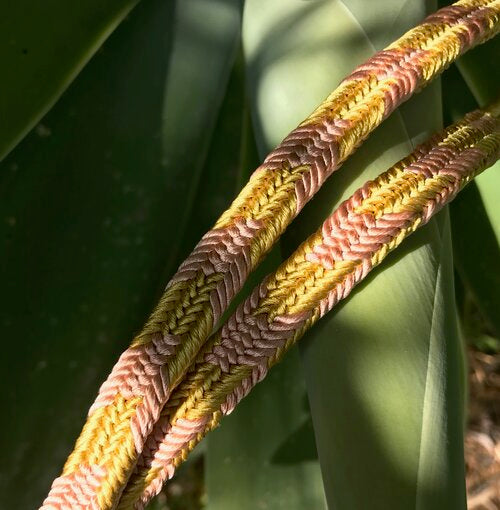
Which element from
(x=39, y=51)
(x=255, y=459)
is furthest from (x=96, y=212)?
(x=255, y=459)

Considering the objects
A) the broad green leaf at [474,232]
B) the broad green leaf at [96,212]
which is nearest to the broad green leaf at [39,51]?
the broad green leaf at [96,212]

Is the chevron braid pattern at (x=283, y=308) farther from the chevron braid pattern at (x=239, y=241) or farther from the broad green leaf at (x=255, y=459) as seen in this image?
the broad green leaf at (x=255, y=459)

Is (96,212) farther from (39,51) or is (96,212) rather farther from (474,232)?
(474,232)

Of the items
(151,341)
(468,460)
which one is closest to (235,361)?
(151,341)

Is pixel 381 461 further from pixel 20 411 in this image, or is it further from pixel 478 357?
pixel 478 357

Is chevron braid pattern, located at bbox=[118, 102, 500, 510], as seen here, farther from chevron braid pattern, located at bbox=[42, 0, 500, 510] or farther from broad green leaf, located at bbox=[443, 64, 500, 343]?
broad green leaf, located at bbox=[443, 64, 500, 343]

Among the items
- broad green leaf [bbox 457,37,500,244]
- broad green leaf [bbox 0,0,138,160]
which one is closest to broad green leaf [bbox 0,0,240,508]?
broad green leaf [bbox 0,0,138,160]
